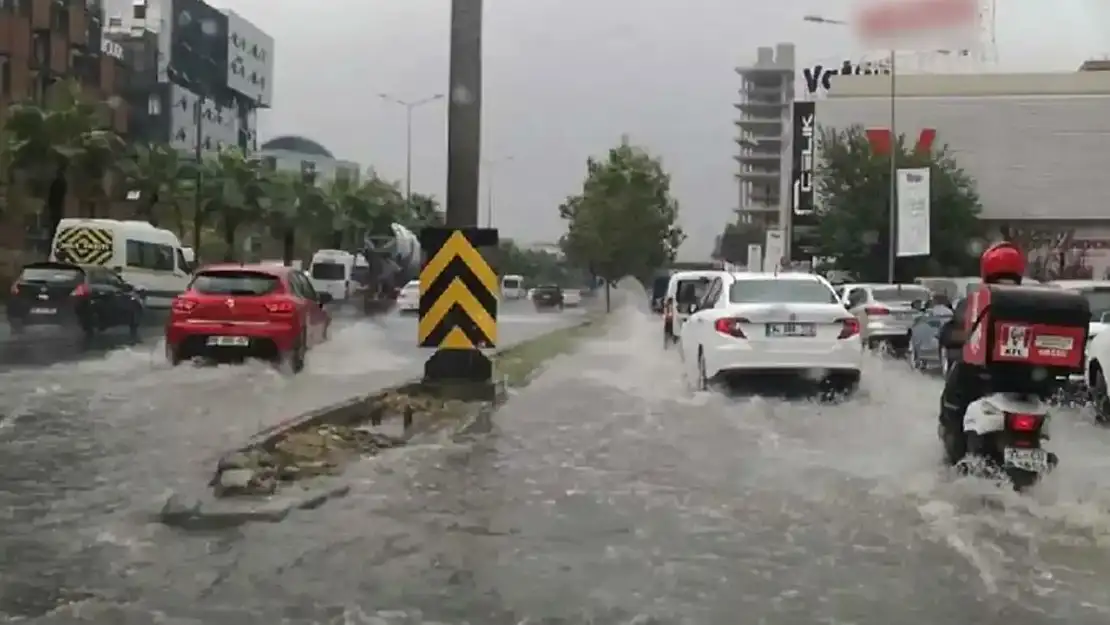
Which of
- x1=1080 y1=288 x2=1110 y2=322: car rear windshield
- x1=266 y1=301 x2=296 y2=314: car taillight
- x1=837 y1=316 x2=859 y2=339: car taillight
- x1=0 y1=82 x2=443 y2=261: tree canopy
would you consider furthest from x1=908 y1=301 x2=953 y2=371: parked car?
x1=0 y1=82 x2=443 y2=261: tree canopy

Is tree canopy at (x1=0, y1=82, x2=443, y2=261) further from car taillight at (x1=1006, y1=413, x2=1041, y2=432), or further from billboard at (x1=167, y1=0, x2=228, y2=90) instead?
car taillight at (x1=1006, y1=413, x2=1041, y2=432)

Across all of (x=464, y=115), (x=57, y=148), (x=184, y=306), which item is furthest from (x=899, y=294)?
(x=57, y=148)

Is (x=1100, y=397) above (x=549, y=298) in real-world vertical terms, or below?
above

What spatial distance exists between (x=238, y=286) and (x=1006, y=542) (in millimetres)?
13445

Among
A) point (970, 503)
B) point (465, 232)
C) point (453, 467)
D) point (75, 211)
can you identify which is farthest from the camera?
point (75, 211)

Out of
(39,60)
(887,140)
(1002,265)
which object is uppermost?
(39,60)

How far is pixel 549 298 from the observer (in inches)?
3302

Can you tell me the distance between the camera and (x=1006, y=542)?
809cm

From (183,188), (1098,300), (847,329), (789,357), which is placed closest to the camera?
(789,357)

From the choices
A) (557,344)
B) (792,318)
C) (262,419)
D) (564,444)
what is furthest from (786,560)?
(557,344)

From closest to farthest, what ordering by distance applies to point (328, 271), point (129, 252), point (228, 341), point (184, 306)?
point (228, 341)
point (184, 306)
point (129, 252)
point (328, 271)

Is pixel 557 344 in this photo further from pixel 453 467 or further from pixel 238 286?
pixel 453 467

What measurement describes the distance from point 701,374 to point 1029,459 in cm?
833

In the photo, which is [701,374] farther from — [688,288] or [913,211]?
[913,211]
